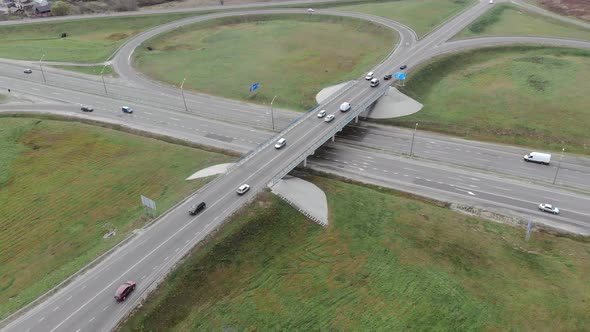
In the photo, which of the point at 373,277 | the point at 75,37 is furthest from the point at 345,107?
the point at 75,37

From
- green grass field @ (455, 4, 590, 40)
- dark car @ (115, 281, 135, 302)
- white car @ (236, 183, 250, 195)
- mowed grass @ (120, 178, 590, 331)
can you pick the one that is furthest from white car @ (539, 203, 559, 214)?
green grass field @ (455, 4, 590, 40)

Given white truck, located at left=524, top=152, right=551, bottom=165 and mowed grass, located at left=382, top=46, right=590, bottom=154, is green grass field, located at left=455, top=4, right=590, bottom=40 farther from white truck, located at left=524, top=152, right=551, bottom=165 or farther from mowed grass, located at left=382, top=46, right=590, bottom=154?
white truck, located at left=524, top=152, right=551, bottom=165

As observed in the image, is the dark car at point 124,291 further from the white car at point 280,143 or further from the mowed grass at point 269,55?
the mowed grass at point 269,55

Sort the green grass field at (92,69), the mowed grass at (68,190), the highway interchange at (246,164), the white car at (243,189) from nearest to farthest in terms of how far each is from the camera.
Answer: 1. the highway interchange at (246,164)
2. the mowed grass at (68,190)
3. the white car at (243,189)
4. the green grass field at (92,69)

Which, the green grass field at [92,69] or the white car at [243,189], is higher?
the green grass field at [92,69]

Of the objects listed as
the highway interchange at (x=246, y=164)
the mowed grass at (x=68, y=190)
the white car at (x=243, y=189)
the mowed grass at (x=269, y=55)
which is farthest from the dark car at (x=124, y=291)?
the mowed grass at (x=269, y=55)
